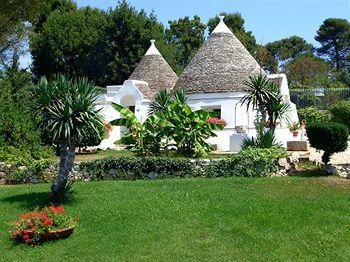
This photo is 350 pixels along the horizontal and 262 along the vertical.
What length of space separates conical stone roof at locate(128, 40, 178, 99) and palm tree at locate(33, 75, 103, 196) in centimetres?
2011

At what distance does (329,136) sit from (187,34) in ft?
170

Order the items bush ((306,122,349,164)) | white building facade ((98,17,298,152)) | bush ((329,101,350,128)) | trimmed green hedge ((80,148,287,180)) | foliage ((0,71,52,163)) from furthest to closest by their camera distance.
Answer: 1. white building facade ((98,17,298,152))
2. bush ((329,101,350,128))
3. foliage ((0,71,52,163))
4. trimmed green hedge ((80,148,287,180))
5. bush ((306,122,349,164))

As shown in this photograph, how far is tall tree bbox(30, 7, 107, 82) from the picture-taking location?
4709 cm

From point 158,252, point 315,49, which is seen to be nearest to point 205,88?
point 158,252

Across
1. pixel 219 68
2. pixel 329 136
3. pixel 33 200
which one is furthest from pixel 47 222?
pixel 219 68

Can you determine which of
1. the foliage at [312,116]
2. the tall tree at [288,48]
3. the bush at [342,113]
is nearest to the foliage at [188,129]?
the bush at [342,113]

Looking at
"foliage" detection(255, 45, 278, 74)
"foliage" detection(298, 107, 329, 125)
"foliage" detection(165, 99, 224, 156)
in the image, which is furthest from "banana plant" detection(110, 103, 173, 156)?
"foliage" detection(298, 107, 329, 125)

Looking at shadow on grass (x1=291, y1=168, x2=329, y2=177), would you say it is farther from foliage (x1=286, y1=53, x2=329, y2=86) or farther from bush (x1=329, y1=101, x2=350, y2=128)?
foliage (x1=286, y1=53, x2=329, y2=86)

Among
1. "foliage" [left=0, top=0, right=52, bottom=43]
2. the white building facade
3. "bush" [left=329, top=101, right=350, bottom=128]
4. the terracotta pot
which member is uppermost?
"foliage" [left=0, top=0, right=52, bottom=43]

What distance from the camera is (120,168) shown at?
14242 mm

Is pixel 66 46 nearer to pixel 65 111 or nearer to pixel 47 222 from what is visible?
pixel 65 111

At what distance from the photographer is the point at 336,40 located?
68500mm

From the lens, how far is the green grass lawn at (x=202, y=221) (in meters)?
8.39

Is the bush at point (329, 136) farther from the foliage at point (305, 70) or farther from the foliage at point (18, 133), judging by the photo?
the foliage at point (305, 70)
